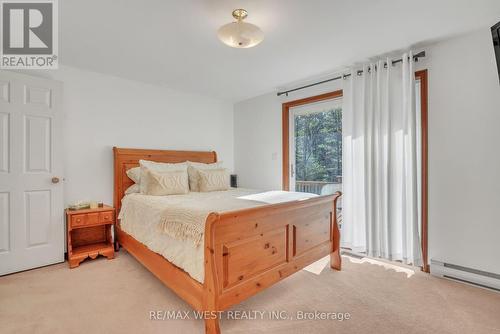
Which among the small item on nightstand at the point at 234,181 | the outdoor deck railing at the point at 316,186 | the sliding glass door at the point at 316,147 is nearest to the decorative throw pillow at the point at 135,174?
the small item on nightstand at the point at 234,181

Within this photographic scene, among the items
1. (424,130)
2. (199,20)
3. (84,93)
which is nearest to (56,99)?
(84,93)

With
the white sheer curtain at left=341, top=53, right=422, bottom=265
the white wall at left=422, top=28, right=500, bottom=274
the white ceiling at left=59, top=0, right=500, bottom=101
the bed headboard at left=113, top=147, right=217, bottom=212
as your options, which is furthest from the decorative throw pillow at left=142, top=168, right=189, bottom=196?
the white wall at left=422, top=28, right=500, bottom=274

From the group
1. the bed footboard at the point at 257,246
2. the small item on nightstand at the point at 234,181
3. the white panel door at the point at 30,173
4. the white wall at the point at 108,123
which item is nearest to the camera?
the bed footboard at the point at 257,246

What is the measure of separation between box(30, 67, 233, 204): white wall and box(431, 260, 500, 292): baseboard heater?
358cm

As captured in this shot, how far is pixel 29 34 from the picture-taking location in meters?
2.28

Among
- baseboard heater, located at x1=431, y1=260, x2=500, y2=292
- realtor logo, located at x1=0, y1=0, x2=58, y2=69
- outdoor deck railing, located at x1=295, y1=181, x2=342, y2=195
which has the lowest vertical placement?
baseboard heater, located at x1=431, y1=260, x2=500, y2=292

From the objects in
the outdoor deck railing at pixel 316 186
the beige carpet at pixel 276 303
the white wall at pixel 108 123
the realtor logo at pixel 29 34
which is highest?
the realtor logo at pixel 29 34

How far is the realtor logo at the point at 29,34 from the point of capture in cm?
196

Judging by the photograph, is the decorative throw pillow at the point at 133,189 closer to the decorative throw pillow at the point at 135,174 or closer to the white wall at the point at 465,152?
the decorative throw pillow at the point at 135,174

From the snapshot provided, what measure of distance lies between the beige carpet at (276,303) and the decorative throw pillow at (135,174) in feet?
3.71

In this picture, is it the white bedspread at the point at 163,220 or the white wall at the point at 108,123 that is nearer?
the white bedspread at the point at 163,220

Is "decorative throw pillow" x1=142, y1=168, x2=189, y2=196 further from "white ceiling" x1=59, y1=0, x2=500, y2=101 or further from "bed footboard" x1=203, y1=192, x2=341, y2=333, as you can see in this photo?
"bed footboard" x1=203, y1=192, x2=341, y2=333

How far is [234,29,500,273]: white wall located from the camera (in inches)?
88.5

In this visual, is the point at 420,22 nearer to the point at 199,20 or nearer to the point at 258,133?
the point at 199,20
